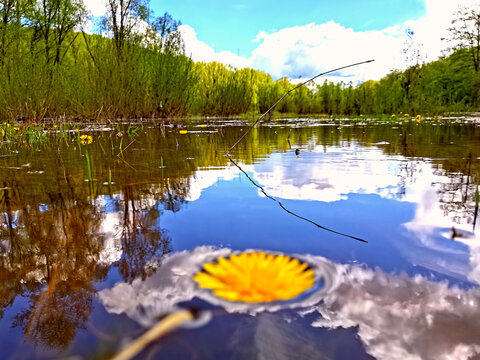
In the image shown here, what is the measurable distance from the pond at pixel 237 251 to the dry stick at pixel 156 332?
1cm

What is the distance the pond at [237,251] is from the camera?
1.56 feet

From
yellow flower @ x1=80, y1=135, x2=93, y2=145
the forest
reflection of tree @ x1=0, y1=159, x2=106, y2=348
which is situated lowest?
reflection of tree @ x1=0, y1=159, x2=106, y2=348

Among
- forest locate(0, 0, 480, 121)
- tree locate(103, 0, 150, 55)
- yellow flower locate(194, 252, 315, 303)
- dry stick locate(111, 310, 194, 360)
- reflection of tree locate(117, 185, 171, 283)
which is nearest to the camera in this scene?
dry stick locate(111, 310, 194, 360)

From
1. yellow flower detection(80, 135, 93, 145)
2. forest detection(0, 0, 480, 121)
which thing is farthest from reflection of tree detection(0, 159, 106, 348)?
forest detection(0, 0, 480, 121)

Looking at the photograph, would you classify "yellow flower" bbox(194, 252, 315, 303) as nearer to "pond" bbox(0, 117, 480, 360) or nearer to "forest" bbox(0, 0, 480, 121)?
"pond" bbox(0, 117, 480, 360)

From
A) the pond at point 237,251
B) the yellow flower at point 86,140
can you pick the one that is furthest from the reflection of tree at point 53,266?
the yellow flower at point 86,140

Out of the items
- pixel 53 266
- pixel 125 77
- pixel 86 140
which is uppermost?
pixel 125 77

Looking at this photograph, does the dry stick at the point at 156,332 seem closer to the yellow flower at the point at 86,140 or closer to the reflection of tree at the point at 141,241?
the reflection of tree at the point at 141,241

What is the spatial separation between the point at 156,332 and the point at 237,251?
13.3 inches

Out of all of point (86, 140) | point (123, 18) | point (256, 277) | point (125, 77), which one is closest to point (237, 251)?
point (256, 277)

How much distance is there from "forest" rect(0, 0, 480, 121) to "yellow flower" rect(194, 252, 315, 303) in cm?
557

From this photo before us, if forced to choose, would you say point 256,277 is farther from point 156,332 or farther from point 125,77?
point 125,77

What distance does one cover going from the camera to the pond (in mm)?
475

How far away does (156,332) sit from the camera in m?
0.48
